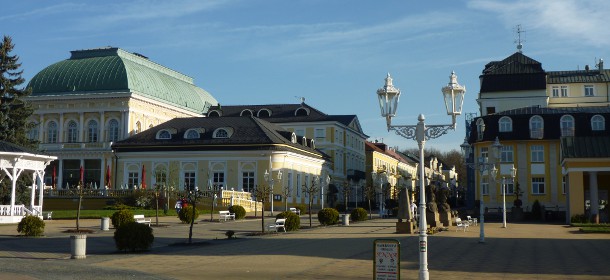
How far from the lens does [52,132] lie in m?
83.6

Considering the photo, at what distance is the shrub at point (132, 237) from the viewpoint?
22016 mm

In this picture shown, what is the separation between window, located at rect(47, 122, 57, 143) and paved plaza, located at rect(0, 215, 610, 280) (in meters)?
55.7

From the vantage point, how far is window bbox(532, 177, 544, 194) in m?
57.7

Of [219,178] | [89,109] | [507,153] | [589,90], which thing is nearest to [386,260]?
[507,153]

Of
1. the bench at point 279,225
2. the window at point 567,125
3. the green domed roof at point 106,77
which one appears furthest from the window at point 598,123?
the green domed roof at point 106,77

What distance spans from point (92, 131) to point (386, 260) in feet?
245

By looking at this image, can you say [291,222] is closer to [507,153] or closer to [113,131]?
[507,153]

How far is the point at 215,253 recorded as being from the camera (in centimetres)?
2231

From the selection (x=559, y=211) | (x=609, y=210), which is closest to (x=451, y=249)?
(x=609, y=210)

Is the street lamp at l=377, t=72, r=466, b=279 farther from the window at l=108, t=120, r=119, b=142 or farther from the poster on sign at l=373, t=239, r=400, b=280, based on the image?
the window at l=108, t=120, r=119, b=142

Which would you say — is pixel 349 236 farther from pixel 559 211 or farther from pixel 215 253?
pixel 559 211

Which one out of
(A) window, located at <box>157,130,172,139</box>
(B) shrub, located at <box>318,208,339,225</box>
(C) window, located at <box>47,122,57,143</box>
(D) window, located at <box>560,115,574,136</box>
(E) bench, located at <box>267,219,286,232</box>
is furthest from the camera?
(C) window, located at <box>47,122,57,143</box>

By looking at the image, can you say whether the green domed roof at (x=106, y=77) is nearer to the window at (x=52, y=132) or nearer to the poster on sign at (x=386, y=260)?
the window at (x=52, y=132)

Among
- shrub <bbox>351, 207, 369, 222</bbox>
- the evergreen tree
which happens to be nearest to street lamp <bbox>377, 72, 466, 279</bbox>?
shrub <bbox>351, 207, 369, 222</bbox>
